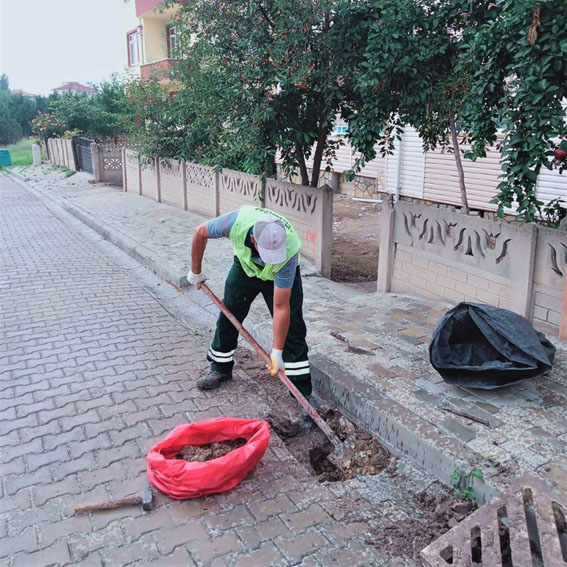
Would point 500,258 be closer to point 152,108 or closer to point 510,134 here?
point 510,134

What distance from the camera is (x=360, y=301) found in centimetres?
610

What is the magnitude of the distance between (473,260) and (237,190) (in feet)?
17.7

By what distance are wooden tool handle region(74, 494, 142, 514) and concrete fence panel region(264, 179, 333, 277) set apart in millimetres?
4796

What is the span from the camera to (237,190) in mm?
9852

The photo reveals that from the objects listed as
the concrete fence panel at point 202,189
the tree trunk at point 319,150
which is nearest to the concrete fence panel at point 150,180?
the concrete fence panel at point 202,189

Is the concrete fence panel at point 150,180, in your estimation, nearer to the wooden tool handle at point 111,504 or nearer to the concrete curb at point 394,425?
the concrete curb at point 394,425

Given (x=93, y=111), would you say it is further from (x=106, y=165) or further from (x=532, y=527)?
(x=532, y=527)

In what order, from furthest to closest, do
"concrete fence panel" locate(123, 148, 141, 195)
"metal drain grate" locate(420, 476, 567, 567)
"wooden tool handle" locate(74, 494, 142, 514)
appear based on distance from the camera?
"concrete fence panel" locate(123, 148, 141, 195) < "wooden tool handle" locate(74, 494, 142, 514) < "metal drain grate" locate(420, 476, 567, 567)

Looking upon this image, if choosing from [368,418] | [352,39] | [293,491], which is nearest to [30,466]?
[293,491]

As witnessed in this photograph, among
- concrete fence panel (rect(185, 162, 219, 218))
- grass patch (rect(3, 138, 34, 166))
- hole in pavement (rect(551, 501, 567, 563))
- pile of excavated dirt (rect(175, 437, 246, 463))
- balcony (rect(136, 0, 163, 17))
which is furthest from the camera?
grass patch (rect(3, 138, 34, 166))

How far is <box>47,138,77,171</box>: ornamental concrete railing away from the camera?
22.2m

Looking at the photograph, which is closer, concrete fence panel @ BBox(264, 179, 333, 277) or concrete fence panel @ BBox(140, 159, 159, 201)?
concrete fence panel @ BBox(264, 179, 333, 277)

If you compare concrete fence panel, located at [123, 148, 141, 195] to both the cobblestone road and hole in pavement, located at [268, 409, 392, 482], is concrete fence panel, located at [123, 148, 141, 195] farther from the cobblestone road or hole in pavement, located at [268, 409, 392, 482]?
hole in pavement, located at [268, 409, 392, 482]

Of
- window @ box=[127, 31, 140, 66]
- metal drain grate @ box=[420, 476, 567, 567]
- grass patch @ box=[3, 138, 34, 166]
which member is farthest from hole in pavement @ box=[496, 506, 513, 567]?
grass patch @ box=[3, 138, 34, 166]
